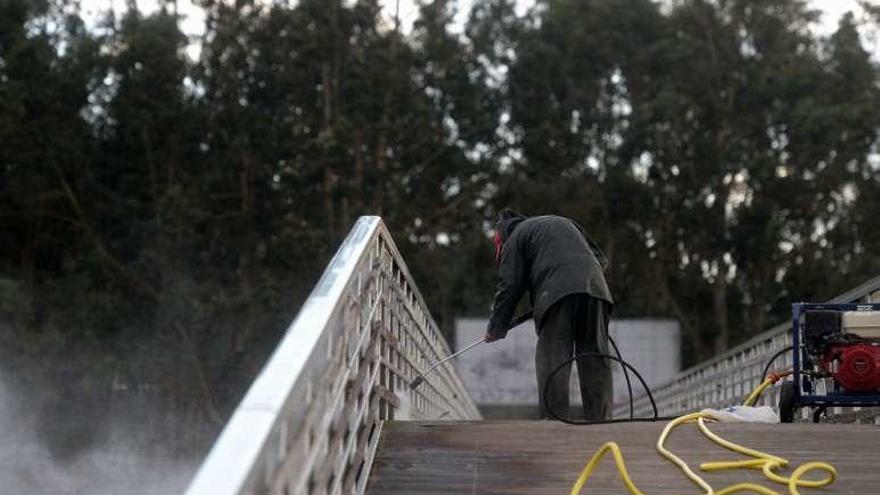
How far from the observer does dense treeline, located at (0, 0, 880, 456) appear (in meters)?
33.6

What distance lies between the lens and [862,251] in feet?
115

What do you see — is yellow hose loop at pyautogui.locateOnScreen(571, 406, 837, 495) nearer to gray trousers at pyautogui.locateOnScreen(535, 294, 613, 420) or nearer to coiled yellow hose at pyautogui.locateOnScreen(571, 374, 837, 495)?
coiled yellow hose at pyautogui.locateOnScreen(571, 374, 837, 495)

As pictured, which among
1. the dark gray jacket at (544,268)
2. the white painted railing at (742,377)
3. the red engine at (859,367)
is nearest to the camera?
the red engine at (859,367)

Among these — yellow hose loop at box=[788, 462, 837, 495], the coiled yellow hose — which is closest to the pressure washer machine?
the coiled yellow hose

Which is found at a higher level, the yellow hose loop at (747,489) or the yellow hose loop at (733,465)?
the yellow hose loop at (733,465)

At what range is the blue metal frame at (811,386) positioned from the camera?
6.67m

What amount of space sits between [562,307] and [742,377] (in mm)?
5320

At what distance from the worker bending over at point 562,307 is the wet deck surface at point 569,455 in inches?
61.3

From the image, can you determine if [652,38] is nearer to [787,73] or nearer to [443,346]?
[787,73]

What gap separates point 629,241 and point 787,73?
6376 mm

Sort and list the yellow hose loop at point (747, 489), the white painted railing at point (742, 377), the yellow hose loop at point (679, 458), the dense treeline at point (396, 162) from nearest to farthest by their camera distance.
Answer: the yellow hose loop at point (747, 489) → the yellow hose loop at point (679, 458) → the white painted railing at point (742, 377) → the dense treeline at point (396, 162)

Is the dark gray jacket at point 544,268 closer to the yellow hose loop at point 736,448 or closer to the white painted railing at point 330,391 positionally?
the white painted railing at point 330,391

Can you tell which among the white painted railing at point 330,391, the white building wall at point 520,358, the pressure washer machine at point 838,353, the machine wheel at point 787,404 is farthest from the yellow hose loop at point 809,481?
the white building wall at point 520,358

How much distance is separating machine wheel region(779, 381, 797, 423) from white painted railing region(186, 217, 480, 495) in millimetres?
2110
